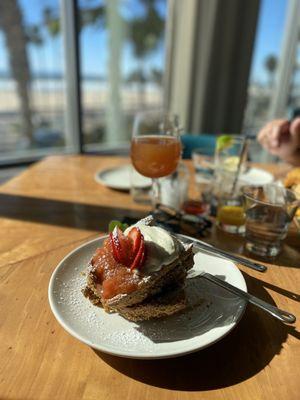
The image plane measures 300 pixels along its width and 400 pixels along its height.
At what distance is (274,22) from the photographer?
3.16 m

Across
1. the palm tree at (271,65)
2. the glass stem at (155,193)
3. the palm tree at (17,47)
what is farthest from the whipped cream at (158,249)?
the palm tree at (271,65)

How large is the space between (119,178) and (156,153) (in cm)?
36

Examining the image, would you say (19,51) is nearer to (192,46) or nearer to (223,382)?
(192,46)

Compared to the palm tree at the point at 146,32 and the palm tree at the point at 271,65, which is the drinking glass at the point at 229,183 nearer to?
the palm tree at the point at 146,32

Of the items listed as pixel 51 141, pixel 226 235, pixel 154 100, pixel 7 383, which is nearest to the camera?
pixel 7 383

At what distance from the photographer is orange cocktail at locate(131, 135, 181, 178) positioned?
0.89 metres

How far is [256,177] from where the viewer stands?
1.26 meters

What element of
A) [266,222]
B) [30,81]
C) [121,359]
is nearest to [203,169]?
[266,222]

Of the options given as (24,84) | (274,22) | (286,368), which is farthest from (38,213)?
(274,22)

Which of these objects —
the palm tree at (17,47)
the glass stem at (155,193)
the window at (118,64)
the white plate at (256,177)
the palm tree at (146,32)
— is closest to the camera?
the glass stem at (155,193)

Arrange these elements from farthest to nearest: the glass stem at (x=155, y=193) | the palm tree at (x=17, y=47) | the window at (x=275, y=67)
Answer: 1. the window at (x=275, y=67)
2. the palm tree at (x=17, y=47)
3. the glass stem at (x=155, y=193)

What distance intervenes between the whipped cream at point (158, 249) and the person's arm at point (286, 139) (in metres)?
0.78

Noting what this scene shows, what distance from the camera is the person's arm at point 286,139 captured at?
1111 mm

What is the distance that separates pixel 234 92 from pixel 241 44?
1.24 ft
